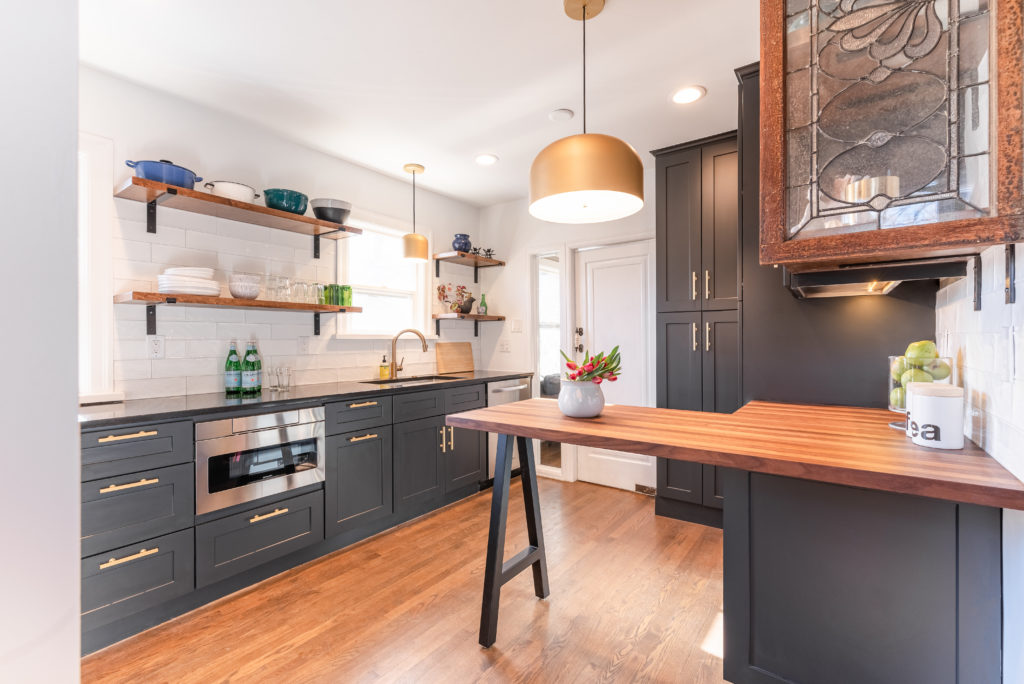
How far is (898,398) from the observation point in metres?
1.59

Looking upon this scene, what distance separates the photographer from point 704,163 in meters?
3.14

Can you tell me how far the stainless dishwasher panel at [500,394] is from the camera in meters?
3.82

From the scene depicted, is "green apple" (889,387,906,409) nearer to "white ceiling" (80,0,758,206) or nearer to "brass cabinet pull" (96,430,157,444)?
"white ceiling" (80,0,758,206)

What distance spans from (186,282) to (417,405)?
150 centimetres

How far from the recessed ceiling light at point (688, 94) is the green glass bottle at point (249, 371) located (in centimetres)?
291

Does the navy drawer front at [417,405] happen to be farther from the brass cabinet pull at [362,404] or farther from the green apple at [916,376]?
the green apple at [916,376]

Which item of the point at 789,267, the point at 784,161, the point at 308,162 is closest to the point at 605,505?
the point at 789,267

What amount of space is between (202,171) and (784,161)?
299cm

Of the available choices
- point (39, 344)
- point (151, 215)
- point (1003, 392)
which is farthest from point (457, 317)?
point (39, 344)

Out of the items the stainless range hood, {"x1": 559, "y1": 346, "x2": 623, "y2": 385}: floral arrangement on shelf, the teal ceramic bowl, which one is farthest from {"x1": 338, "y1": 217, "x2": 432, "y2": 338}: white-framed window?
the stainless range hood

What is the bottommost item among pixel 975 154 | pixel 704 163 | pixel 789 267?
pixel 789 267

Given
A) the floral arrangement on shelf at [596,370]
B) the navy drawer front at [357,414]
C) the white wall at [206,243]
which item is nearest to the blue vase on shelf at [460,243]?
the white wall at [206,243]

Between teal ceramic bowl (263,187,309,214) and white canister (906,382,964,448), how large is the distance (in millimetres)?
3068

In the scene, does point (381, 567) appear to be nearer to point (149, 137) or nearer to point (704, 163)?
point (149, 137)
